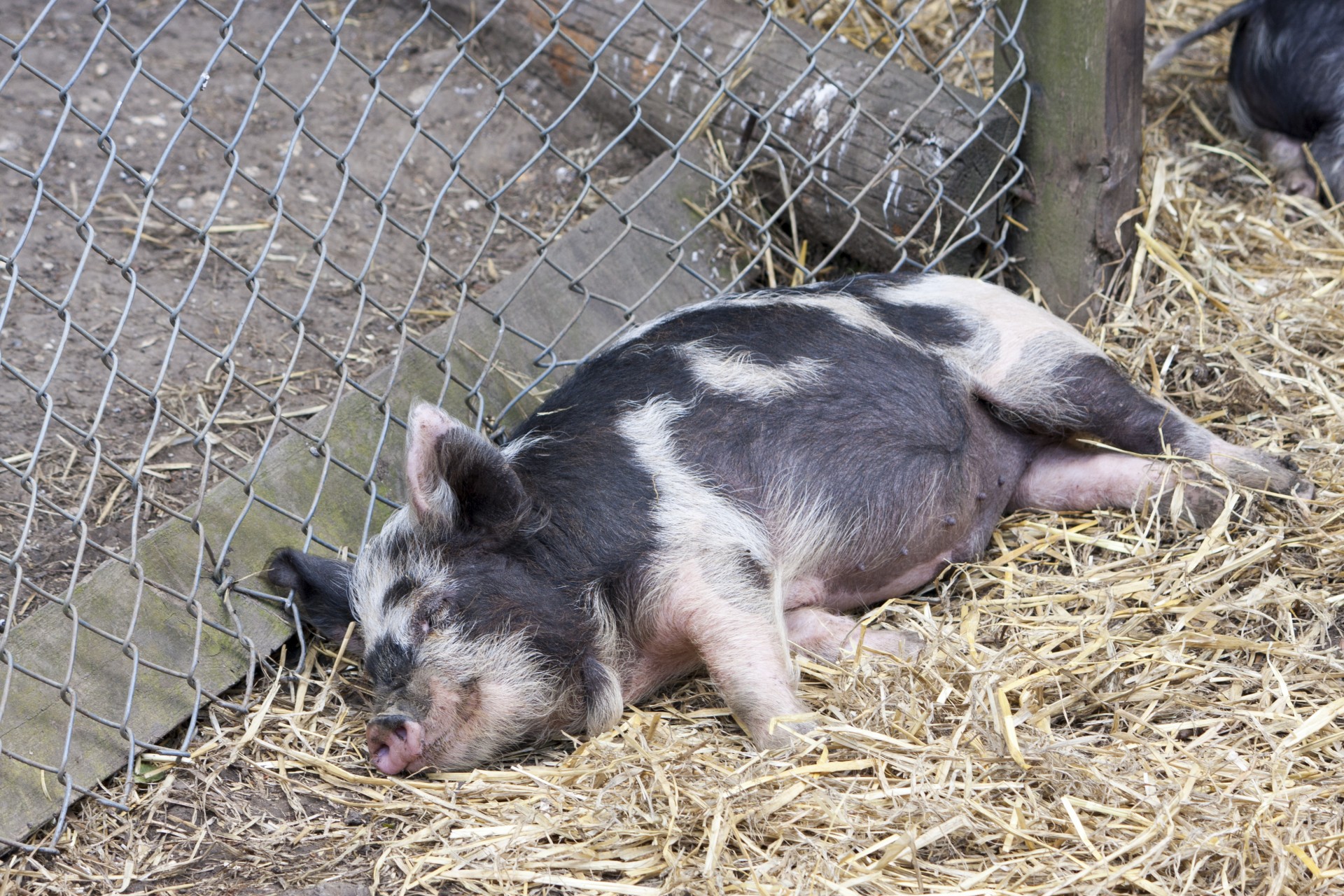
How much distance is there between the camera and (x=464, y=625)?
2729 millimetres

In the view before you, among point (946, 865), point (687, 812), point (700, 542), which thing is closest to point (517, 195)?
point (700, 542)

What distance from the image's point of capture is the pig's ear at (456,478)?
2.66m

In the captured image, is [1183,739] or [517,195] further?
[517,195]

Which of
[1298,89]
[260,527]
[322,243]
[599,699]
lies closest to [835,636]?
[599,699]

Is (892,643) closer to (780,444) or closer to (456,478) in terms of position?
(780,444)

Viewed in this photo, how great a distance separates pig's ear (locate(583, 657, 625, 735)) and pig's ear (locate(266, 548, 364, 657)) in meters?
0.60

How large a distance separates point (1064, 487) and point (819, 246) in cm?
138

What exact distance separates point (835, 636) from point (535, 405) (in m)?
1.22

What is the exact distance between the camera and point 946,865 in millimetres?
2195

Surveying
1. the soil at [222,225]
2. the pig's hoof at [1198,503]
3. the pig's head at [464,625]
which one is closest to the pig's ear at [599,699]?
the pig's head at [464,625]

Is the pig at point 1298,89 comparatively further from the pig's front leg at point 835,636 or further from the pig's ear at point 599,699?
the pig's ear at point 599,699

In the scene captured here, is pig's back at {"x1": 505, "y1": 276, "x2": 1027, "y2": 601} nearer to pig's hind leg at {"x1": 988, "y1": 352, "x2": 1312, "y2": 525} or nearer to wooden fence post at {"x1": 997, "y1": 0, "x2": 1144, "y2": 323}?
pig's hind leg at {"x1": 988, "y1": 352, "x2": 1312, "y2": 525}

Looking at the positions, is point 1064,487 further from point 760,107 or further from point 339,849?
point 339,849

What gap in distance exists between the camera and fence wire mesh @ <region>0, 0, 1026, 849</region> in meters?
2.86
